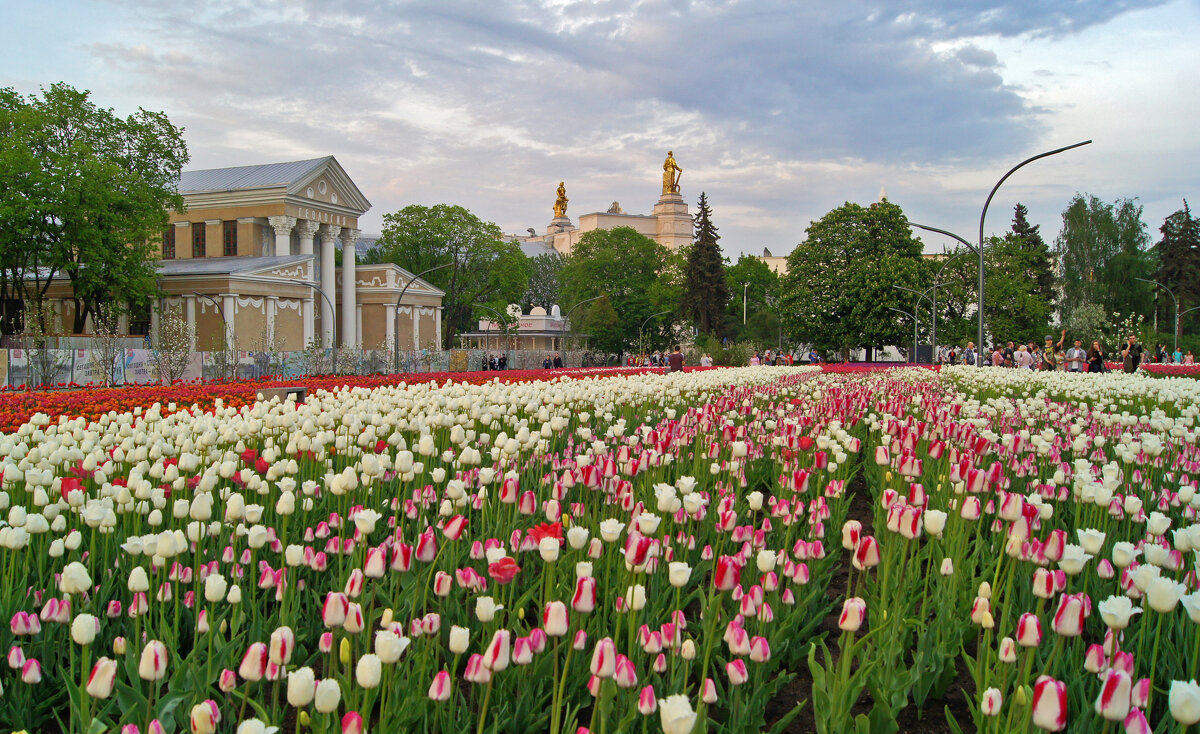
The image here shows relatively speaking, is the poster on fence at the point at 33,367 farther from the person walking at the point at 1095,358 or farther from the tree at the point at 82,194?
the person walking at the point at 1095,358

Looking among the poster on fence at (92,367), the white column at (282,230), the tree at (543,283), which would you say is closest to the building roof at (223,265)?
the white column at (282,230)

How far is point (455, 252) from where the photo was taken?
69.7m

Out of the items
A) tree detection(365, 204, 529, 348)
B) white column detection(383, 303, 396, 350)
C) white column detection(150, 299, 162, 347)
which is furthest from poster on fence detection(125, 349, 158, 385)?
tree detection(365, 204, 529, 348)

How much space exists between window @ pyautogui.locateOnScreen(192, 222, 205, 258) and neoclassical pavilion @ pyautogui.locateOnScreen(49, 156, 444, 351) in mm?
66

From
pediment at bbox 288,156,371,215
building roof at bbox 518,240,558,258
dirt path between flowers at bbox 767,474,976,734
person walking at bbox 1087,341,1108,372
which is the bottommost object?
dirt path between flowers at bbox 767,474,976,734

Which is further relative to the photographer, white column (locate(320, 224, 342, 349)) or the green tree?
the green tree

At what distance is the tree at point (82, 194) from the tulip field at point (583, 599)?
34.8m

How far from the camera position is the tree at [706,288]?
73.6 metres

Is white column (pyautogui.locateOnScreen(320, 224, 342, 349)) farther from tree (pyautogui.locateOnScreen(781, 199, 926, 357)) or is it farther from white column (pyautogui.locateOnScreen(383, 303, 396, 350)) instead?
tree (pyautogui.locateOnScreen(781, 199, 926, 357))

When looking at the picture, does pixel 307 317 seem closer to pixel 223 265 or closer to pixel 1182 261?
pixel 223 265

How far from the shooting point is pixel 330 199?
5462 cm

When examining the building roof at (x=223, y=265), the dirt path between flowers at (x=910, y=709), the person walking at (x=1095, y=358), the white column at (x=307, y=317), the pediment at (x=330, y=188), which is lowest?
the dirt path between flowers at (x=910, y=709)

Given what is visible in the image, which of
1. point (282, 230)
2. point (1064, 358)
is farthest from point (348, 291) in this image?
point (1064, 358)

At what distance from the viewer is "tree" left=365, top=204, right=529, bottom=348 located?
68.1 m
